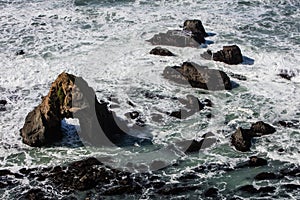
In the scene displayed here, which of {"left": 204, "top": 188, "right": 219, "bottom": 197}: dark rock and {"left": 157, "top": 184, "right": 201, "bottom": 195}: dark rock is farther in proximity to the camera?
{"left": 157, "top": 184, "right": 201, "bottom": 195}: dark rock

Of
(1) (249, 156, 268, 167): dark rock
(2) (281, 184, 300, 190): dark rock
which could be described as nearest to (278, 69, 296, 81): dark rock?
(1) (249, 156, 268, 167): dark rock

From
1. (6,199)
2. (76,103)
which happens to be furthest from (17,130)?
(6,199)

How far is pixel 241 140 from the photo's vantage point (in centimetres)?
2414

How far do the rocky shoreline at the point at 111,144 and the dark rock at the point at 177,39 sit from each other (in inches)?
180

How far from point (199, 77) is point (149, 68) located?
382 cm

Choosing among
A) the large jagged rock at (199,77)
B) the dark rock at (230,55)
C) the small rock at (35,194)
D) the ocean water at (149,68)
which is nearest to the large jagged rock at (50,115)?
the ocean water at (149,68)

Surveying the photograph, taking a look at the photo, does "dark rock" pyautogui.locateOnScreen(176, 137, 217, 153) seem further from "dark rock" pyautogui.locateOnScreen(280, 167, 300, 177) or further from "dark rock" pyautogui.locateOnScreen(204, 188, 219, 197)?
"dark rock" pyautogui.locateOnScreen(280, 167, 300, 177)

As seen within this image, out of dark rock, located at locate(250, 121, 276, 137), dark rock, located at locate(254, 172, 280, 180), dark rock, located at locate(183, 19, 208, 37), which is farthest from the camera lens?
dark rock, located at locate(183, 19, 208, 37)

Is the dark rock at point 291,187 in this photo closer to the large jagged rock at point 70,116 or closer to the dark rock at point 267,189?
the dark rock at point 267,189

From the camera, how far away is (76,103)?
24.4m

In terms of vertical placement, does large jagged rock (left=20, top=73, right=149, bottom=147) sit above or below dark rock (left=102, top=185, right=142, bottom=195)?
above

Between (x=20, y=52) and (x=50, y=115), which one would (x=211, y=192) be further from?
(x=20, y=52)

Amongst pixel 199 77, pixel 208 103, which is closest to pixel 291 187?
pixel 208 103

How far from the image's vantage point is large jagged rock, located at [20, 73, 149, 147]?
79.8 feet
